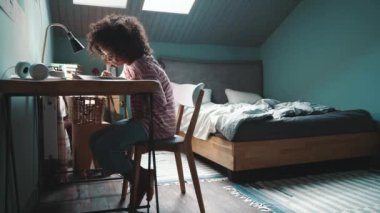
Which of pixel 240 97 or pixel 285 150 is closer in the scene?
pixel 285 150

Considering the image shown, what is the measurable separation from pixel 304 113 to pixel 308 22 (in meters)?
1.80

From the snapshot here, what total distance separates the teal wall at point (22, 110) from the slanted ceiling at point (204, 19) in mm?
1495

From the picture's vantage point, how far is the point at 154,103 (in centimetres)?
166

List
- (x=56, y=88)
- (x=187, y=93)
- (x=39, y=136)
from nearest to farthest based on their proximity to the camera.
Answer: (x=56, y=88) → (x=187, y=93) → (x=39, y=136)

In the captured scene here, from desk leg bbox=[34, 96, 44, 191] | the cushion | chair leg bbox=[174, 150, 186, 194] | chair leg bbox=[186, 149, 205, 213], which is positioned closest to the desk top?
the cushion

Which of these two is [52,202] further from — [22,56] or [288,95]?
[288,95]

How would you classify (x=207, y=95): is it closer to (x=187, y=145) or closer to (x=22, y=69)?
(x=187, y=145)

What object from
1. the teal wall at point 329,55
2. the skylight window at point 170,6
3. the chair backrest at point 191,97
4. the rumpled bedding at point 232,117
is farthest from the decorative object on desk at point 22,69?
the teal wall at point 329,55

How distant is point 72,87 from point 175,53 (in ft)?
10.7

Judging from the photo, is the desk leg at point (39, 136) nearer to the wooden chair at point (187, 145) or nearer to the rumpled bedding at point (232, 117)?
the wooden chair at point (187, 145)

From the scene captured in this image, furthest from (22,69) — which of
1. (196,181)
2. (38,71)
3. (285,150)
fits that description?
(285,150)

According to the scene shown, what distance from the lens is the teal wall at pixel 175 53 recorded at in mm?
3947

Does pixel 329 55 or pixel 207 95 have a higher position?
pixel 329 55

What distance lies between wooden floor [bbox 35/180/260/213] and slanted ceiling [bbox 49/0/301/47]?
220 cm
